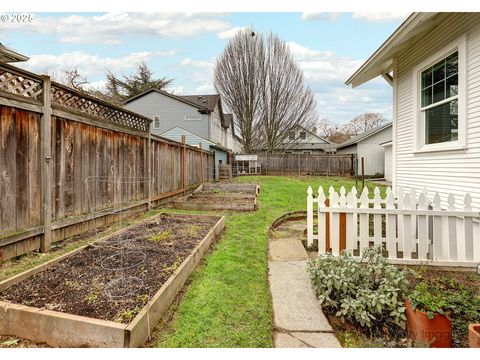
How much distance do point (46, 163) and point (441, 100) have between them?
621 centimetres

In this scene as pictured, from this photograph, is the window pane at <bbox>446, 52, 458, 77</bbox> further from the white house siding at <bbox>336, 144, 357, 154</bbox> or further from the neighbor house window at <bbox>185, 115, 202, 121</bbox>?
the white house siding at <bbox>336, 144, 357, 154</bbox>

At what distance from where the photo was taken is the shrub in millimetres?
2324

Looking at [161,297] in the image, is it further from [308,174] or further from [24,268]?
[308,174]

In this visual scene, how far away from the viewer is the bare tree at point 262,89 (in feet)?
75.5

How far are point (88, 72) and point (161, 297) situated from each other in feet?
79.1

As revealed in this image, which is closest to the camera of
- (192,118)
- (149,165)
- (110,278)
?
(110,278)

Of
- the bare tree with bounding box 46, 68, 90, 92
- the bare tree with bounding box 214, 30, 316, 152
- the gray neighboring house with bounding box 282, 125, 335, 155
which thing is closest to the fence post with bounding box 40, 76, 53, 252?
the bare tree with bounding box 46, 68, 90, 92

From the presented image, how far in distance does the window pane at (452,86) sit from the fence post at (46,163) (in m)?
6.01

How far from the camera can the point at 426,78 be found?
16.5 ft

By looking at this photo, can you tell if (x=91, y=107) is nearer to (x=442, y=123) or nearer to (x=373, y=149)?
(x=442, y=123)

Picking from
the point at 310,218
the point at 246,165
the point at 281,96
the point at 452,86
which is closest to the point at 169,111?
the point at 246,165

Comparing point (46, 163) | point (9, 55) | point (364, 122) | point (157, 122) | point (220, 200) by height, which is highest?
point (364, 122)

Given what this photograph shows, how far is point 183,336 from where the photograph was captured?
2.15 metres

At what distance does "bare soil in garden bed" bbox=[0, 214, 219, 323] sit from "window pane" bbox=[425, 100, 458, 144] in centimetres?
437
